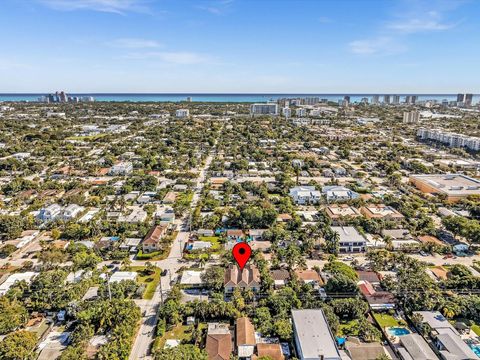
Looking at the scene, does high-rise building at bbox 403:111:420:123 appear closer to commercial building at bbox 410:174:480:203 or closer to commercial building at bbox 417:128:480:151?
commercial building at bbox 417:128:480:151

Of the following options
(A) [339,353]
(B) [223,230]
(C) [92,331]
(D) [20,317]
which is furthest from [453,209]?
(D) [20,317]

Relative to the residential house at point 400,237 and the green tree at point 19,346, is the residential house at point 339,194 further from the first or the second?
the green tree at point 19,346

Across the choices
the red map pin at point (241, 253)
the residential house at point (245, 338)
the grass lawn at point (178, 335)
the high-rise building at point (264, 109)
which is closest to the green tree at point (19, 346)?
the grass lawn at point (178, 335)

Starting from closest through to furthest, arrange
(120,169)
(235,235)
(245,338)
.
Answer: (245,338) → (235,235) → (120,169)

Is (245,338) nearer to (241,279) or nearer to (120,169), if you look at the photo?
(241,279)

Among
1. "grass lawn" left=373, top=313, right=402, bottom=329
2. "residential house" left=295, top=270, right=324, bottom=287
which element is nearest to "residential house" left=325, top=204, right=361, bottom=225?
"residential house" left=295, top=270, right=324, bottom=287

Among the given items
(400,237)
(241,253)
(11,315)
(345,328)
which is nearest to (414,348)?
(345,328)

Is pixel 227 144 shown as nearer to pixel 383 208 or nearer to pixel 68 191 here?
pixel 68 191
